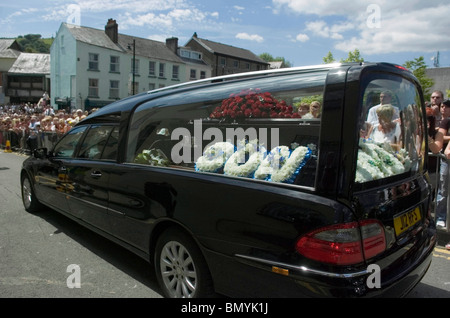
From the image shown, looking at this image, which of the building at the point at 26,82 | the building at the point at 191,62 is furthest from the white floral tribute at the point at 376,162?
the building at the point at 26,82

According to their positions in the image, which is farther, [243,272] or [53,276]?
[53,276]

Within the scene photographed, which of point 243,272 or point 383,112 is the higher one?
point 383,112

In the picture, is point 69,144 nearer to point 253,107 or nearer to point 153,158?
point 153,158

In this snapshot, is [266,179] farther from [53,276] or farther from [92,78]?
[92,78]

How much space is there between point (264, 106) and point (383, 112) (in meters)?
1.00

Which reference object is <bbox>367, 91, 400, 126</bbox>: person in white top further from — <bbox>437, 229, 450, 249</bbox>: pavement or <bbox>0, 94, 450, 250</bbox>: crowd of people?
<bbox>437, 229, 450, 249</bbox>: pavement

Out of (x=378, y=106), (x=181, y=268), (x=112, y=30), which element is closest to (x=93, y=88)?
(x=112, y=30)

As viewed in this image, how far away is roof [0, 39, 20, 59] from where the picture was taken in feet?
188

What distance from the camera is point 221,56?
166 feet

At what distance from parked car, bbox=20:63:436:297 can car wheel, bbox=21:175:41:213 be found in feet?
6.93

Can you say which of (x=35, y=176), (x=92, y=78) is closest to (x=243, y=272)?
(x=35, y=176)

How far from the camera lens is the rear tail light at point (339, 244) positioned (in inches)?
77.7

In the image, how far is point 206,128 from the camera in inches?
135

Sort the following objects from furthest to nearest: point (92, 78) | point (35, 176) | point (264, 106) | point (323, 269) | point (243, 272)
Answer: point (92, 78)
point (35, 176)
point (264, 106)
point (243, 272)
point (323, 269)
